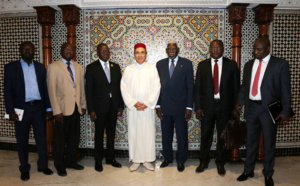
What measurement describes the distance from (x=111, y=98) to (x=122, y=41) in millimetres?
1350

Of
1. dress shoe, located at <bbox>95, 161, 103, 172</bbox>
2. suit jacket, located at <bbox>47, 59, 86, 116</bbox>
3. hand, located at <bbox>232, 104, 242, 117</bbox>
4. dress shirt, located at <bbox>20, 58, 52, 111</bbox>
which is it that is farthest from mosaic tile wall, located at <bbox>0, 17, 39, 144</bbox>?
hand, located at <bbox>232, 104, 242, 117</bbox>

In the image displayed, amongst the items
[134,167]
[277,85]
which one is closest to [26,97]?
[134,167]

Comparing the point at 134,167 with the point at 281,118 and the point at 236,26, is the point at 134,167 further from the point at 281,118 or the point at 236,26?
the point at 236,26

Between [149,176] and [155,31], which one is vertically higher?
[155,31]

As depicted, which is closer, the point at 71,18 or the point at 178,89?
the point at 178,89

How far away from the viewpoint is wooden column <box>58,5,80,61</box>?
4.49 meters

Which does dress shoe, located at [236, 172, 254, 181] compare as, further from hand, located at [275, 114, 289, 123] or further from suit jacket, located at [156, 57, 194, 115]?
suit jacket, located at [156, 57, 194, 115]

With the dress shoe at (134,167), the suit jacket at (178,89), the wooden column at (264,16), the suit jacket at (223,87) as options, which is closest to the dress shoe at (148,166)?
the dress shoe at (134,167)

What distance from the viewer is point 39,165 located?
12.6 ft

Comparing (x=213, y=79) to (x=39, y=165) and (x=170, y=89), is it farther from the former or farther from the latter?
(x=39, y=165)

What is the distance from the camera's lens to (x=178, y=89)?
158 inches

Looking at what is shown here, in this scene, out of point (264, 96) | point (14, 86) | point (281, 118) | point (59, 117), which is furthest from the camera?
point (59, 117)

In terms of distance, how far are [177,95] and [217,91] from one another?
0.67 meters

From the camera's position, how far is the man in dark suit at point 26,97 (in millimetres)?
3549
